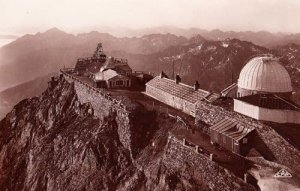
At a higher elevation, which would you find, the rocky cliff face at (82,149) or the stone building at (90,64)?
the stone building at (90,64)

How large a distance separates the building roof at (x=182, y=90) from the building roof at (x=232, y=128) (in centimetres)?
840

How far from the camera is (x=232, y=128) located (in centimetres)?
5481

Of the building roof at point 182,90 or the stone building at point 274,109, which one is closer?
the stone building at point 274,109

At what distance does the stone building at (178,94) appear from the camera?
70.2 m

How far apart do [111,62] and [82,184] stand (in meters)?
41.5

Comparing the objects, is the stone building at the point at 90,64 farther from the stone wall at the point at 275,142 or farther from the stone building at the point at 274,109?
the stone building at the point at 274,109

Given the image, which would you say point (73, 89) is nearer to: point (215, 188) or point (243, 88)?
point (243, 88)

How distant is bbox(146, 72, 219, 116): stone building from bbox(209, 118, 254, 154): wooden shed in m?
8.81

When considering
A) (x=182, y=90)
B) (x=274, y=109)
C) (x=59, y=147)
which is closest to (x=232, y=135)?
(x=274, y=109)

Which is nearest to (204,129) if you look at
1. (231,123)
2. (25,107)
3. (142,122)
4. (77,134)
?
(231,123)

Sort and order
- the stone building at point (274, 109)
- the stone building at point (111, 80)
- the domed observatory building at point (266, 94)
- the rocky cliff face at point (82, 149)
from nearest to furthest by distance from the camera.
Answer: the stone building at point (274, 109)
the domed observatory building at point (266, 94)
the rocky cliff face at point (82, 149)
the stone building at point (111, 80)

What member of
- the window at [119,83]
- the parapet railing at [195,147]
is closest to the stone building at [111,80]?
the window at [119,83]

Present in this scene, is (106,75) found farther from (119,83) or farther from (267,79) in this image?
(267,79)

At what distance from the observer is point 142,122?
70.5m
